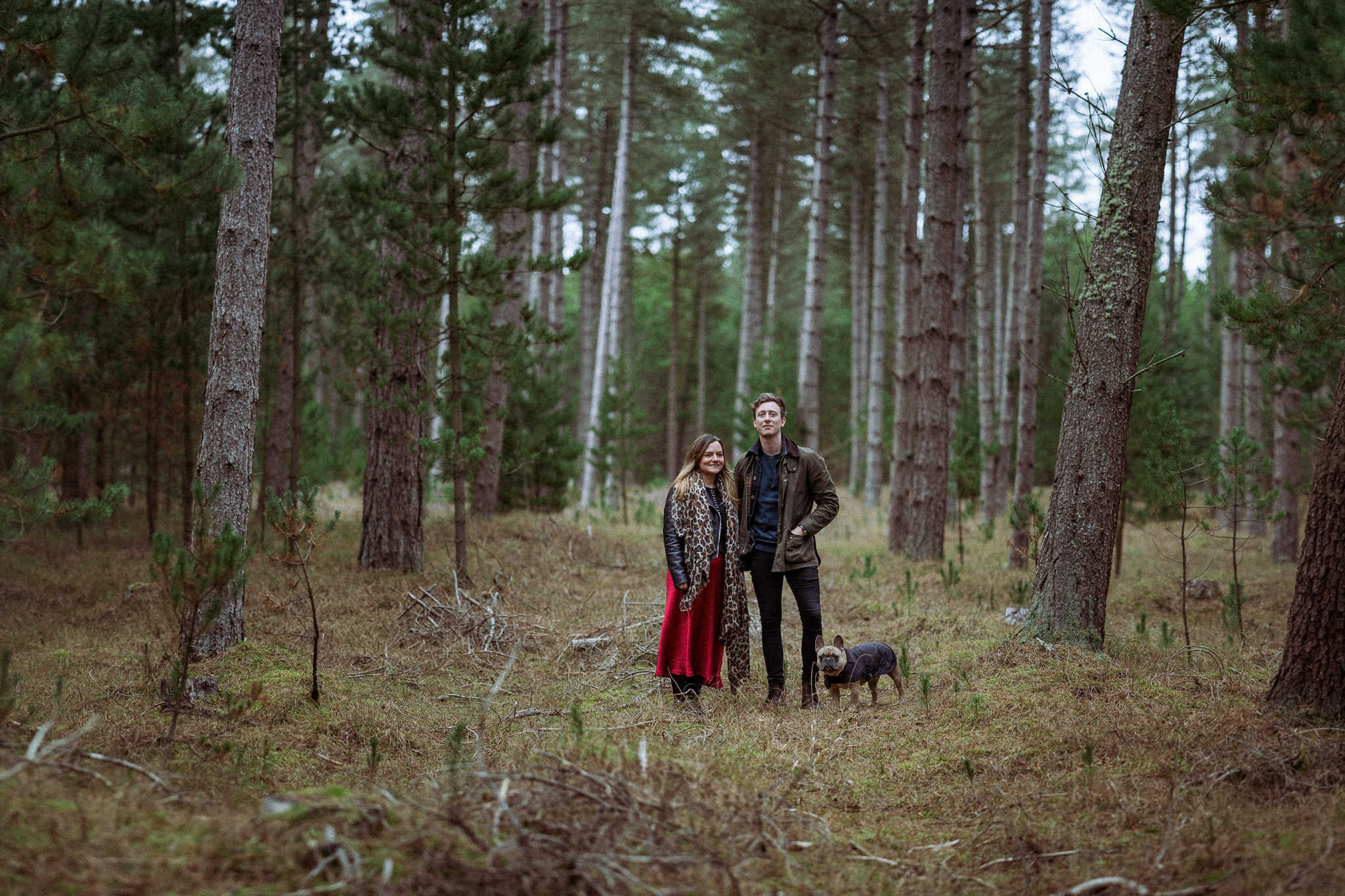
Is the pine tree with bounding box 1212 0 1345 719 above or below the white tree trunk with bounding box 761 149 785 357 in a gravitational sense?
below

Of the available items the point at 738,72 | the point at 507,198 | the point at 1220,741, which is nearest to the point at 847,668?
the point at 1220,741

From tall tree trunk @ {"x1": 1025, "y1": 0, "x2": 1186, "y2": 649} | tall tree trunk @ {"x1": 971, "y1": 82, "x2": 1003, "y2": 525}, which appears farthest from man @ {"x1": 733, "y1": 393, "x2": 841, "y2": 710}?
tall tree trunk @ {"x1": 971, "y1": 82, "x2": 1003, "y2": 525}

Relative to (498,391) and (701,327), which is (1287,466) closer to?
(498,391)

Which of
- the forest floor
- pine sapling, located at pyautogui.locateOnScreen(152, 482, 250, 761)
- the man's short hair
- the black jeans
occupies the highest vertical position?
the man's short hair

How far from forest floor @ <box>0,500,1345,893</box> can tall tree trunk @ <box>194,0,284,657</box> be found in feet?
3.55

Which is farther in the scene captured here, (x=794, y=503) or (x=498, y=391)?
(x=498, y=391)

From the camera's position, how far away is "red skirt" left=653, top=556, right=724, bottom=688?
5.96m

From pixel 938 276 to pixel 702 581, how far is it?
687cm

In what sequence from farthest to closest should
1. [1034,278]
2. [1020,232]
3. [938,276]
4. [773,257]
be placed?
[773,257]
[1020,232]
[1034,278]
[938,276]

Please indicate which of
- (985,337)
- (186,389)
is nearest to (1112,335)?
(186,389)

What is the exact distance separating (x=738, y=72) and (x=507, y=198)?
12.0 metres

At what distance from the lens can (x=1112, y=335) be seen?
6.28 metres

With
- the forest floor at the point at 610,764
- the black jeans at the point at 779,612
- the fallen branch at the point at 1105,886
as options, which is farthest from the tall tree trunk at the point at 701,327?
the fallen branch at the point at 1105,886

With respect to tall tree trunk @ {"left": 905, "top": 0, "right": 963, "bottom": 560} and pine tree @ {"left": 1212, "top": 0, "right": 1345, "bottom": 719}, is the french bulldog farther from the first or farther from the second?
tall tree trunk @ {"left": 905, "top": 0, "right": 963, "bottom": 560}
